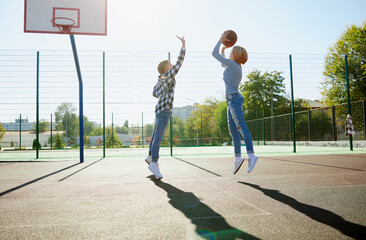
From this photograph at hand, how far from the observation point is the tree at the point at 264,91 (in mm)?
33688

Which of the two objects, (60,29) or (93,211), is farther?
(60,29)

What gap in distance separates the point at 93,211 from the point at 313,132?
15.4 meters

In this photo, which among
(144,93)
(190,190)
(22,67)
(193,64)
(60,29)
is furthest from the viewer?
(144,93)

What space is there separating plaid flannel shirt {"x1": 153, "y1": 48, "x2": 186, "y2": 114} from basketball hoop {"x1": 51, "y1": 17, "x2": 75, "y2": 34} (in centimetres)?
389

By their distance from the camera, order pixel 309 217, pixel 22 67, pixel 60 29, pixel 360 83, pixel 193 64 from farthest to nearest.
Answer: pixel 360 83
pixel 193 64
pixel 22 67
pixel 60 29
pixel 309 217

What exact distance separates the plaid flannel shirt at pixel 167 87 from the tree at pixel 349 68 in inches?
641

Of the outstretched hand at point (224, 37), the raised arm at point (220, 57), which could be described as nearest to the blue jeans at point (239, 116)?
the raised arm at point (220, 57)

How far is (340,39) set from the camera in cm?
1955

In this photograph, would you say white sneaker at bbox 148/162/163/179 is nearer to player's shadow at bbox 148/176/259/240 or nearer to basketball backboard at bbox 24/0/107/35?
player's shadow at bbox 148/176/259/240

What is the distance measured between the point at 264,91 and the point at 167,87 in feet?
107

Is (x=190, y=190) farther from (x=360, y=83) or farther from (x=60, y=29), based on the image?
(x=360, y=83)

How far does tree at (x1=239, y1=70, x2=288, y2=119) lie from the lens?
3369 cm

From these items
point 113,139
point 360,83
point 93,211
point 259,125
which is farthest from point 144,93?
point 360,83

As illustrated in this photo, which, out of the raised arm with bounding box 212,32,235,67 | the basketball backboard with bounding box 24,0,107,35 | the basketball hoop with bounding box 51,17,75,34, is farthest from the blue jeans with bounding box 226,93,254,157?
the basketball hoop with bounding box 51,17,75,34
